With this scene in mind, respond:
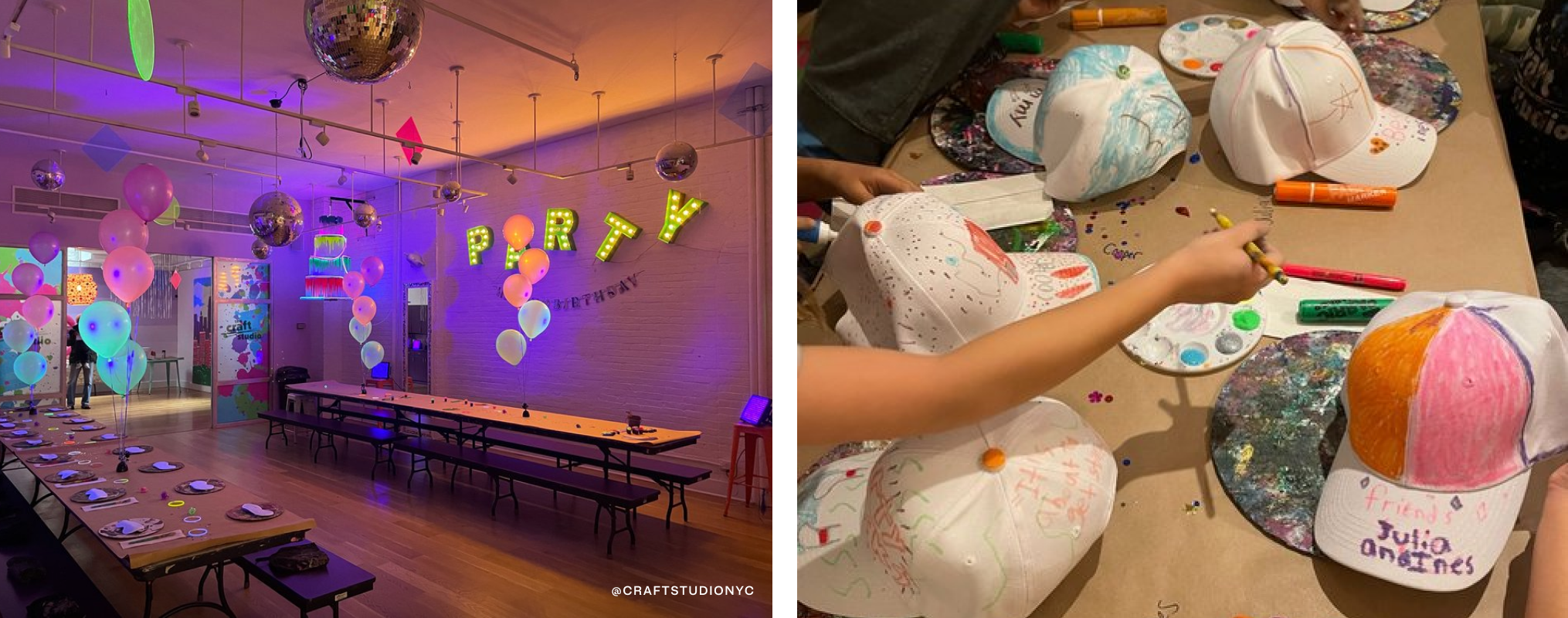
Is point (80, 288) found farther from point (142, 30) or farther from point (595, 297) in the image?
point (142, 30)

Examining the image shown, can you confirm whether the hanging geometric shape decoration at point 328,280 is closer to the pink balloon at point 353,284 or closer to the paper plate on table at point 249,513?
the pink balloon at point 353,284

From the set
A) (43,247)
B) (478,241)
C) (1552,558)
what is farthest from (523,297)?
(1552,558)

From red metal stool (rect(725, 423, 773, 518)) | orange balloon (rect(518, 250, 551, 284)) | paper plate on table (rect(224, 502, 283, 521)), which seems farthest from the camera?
orange balloon (rect(518, 250, 551, 284))

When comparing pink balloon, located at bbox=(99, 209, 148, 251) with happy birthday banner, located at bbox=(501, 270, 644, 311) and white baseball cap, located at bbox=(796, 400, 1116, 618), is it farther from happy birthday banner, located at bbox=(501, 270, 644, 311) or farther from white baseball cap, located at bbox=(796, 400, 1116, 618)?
white baseball cap, located at bbox=(796, 400, 1116, 618)

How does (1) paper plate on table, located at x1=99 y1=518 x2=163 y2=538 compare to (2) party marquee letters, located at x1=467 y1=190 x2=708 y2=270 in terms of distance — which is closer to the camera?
(1) paper plate on table, located at x1=99 y1=518 x2=163 y2=538

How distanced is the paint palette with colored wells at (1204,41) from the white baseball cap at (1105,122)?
93 millimetres

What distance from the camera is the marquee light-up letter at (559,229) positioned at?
15.2 ft

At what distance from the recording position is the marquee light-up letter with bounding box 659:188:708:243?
13.3 feet

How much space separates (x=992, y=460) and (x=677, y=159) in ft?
8.15

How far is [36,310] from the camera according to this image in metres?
4.83

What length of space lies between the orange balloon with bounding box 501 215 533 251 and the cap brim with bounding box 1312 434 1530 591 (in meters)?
4.62

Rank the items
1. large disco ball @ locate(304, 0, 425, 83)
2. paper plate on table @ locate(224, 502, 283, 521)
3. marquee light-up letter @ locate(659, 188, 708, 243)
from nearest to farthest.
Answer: large disco ball @ locate(304, 0, 425, 83), paper plate on table @ locate(224, 502, 283, 521), marquee light-up letter @ locate(659, 188, 708, 243)

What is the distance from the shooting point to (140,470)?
10.8ft

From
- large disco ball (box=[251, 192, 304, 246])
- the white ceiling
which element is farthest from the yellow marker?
large disco ball (box=[251, 192, 304, 246])
